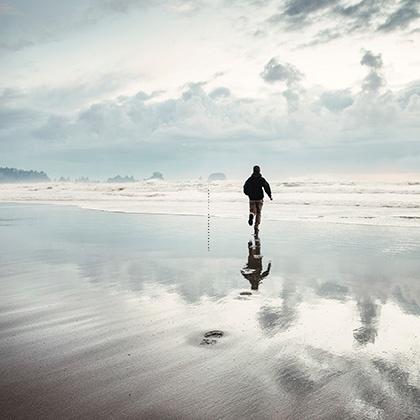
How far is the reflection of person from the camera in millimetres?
8516

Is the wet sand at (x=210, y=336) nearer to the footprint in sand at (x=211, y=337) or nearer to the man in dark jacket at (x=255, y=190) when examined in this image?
the footprint in sand at (x=211, y=337)

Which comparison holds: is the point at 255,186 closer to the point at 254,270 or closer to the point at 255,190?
the point at 255,190

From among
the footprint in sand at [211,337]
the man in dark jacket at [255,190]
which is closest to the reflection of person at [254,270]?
the footprint in sand at [211,337]

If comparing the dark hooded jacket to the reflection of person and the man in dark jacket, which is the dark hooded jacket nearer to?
the man in dark jacket

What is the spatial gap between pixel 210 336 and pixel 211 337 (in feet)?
0.11

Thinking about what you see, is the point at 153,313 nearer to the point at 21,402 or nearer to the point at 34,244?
the point at 21,402

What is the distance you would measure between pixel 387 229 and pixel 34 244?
13.1 m

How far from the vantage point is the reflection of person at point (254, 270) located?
A: 8.52 meters

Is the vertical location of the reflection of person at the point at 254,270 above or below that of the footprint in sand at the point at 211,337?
below

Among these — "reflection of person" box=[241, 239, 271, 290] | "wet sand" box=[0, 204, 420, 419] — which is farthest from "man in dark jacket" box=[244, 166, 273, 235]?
"wet sand" box=[0, 204, 420, 419]

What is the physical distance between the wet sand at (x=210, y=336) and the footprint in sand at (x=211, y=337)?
0.02 m

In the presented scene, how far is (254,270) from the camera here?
→ 953cm

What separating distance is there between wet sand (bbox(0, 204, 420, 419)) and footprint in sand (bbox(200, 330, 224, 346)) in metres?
0.02

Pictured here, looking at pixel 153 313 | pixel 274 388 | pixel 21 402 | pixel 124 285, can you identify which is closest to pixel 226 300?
pixel 153 313
